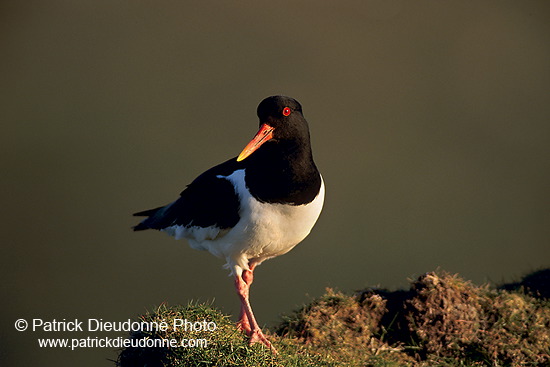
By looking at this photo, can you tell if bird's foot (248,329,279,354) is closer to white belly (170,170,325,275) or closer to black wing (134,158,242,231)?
white belly (170,170,325,275)

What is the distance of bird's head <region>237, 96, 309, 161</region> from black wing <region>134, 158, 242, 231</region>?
47 cm

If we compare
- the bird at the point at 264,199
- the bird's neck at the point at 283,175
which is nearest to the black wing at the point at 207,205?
the bird at the point at 264,199

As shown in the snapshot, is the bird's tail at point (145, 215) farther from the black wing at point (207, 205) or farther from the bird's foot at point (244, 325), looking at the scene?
the bird's foot at point (244, 325)

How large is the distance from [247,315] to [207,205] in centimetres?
101

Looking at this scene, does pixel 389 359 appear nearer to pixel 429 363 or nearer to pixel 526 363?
pixel 429 363

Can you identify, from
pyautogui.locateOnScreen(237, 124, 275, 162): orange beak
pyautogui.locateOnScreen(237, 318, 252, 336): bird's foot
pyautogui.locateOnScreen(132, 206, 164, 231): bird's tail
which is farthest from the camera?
pyautogui.locateOnScreen(132, 206, 164, 231): bird's tail

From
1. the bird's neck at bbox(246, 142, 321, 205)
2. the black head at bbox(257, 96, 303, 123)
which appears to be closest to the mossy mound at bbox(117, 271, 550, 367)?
the bird's neck at bbox(246, 142, 321, 205)

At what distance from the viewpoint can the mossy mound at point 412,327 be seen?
17.1 feet

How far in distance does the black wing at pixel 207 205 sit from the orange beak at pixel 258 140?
41 centimetres

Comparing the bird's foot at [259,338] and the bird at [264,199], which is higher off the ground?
the bird at [264,199]

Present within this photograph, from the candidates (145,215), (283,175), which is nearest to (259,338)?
(283,175)

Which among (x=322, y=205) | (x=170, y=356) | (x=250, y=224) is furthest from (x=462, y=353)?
(x=170, y=356)

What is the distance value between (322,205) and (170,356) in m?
1.82

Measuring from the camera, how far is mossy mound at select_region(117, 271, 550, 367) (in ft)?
17.1
